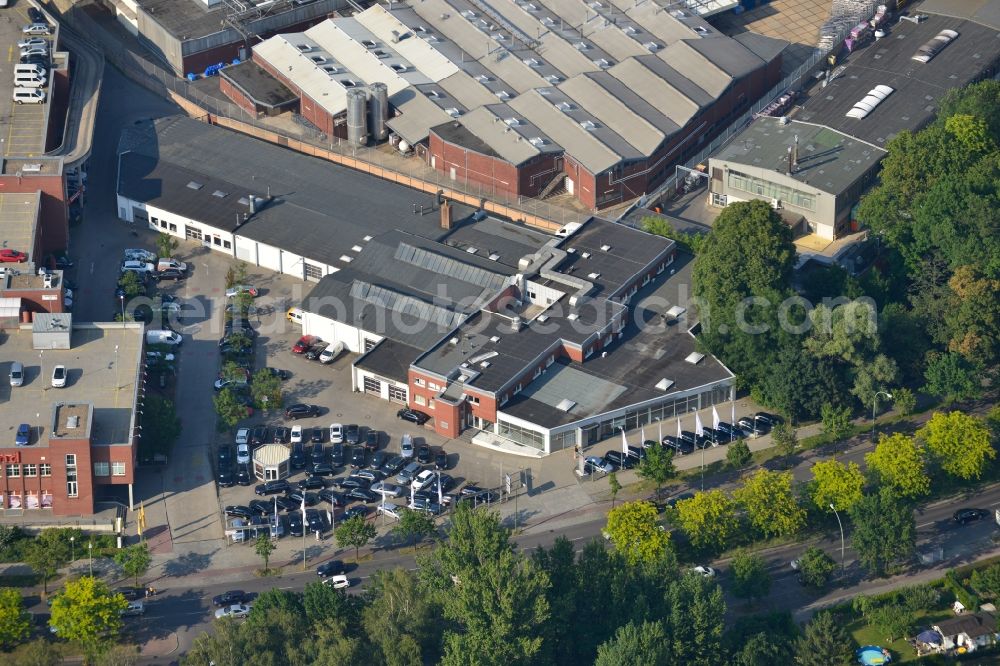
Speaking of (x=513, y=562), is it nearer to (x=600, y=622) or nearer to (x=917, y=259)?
(x=600, y=622)

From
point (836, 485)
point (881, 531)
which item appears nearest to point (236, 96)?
point (836, 485)

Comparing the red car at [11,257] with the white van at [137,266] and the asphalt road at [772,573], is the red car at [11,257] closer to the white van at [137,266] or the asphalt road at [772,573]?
the white van at [137,266]

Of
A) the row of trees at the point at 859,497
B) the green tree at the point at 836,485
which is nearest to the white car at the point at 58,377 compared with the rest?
the row of trees at the point at 859,497

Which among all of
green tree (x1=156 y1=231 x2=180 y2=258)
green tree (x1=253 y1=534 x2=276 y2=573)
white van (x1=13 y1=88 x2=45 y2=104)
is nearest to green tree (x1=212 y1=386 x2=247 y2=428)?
green tree (x1=253 y1=534 x2=276 y2=573)

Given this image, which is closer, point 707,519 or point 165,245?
point 707,519

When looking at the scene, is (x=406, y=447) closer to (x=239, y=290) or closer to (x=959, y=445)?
(x=239, y=290)

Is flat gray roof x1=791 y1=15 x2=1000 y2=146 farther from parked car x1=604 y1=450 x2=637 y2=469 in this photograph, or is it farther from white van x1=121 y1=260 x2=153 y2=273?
white van x1=121 y1=260 x2=153 y2=273
